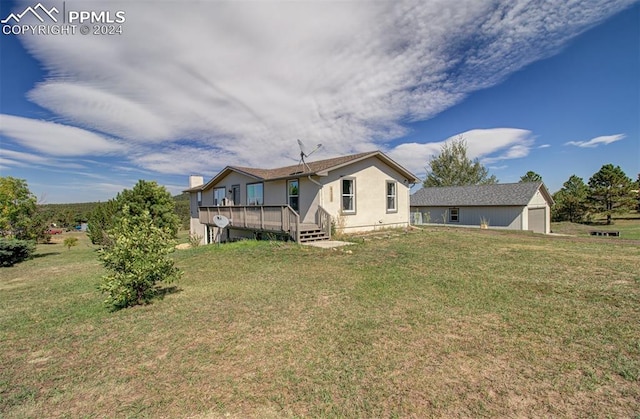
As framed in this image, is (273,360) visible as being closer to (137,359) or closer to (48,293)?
(137,359)

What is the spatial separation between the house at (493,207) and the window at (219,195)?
719 inches

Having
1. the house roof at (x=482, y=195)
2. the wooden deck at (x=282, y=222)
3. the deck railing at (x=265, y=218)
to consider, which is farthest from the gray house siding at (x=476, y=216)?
the deck railing at (x=265, y=218)

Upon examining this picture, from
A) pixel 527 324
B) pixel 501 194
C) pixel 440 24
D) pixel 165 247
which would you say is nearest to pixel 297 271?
pixel 165 247

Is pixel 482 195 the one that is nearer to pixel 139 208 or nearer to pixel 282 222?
pixel 282 222

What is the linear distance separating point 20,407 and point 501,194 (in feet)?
95.5

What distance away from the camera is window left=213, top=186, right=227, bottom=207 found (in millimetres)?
21062

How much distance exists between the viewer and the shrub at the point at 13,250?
12.9 m

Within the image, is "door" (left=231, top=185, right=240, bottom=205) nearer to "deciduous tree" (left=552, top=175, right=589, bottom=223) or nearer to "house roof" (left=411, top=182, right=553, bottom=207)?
"house roof" (left=411, top=182, right=553, bottom=207)

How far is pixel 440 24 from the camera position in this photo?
10367 mm

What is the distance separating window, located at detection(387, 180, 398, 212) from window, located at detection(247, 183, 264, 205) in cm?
728

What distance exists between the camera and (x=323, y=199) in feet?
45.3

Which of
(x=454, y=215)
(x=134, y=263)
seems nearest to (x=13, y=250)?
(x=134, y=263)

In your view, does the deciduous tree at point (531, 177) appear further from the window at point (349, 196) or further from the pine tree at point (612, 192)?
the window at point (349, 196)

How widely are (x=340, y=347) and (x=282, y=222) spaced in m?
9.31
